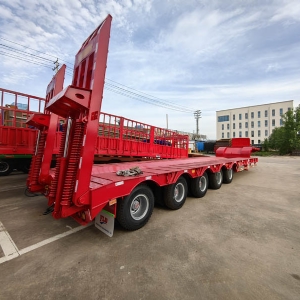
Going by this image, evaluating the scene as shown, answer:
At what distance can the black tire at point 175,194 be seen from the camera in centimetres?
411

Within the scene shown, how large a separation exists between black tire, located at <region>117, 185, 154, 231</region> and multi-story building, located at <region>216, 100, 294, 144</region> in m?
63.9

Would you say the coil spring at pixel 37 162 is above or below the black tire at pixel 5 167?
above

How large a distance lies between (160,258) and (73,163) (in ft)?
5.99

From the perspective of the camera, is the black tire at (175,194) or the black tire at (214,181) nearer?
the black tire at (175,194)

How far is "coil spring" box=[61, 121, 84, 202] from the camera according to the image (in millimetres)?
2494

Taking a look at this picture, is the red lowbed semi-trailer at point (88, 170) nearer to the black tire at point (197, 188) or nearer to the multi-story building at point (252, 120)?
the black tire at point (197, 188)

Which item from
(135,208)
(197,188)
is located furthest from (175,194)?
(135,208)

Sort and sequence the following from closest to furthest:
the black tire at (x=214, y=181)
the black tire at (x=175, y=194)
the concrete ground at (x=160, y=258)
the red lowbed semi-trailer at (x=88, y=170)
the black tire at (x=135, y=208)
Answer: the concrete ground at (x=160, y=258), the red lowbed semi-trailer at (x=88, y=170), the black tire at (x=135, y=208), the black tire at (x=175, y=194), the black tire at (x=214, y=181)

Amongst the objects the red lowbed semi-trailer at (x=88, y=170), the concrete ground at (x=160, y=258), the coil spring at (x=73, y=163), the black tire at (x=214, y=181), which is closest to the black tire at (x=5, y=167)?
the concrete ground at (x=160, y=258)

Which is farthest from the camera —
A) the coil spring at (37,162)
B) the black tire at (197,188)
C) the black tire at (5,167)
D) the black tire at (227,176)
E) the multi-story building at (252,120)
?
the multi-story building at (252,120)

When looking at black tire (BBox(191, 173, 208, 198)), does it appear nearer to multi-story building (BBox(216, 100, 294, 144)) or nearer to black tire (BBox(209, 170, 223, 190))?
black tire (BBox(209, 170, 223, 190))

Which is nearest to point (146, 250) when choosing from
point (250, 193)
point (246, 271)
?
point (246, 271)

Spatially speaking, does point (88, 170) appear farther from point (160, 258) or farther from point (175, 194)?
point (175, 194)

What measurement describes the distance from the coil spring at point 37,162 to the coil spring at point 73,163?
1909mm
